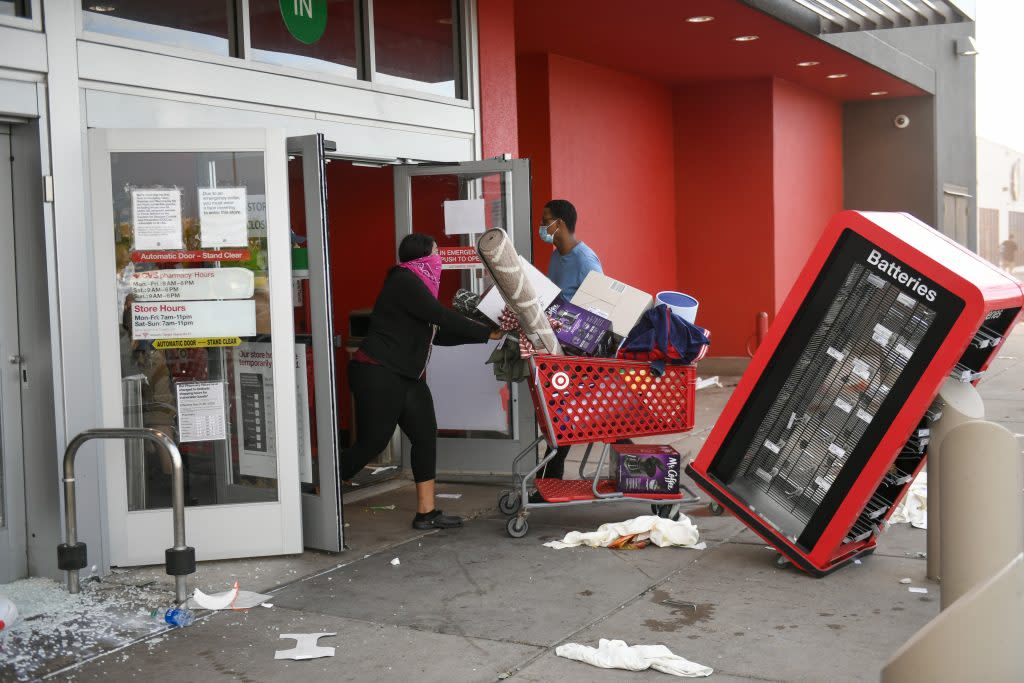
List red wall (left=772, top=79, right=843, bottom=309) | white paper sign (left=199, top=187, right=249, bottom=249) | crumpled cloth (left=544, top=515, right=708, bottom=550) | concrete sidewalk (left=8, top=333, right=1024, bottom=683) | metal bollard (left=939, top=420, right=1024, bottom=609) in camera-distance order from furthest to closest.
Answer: red wall (left=772, top=79, right=843, bottom=309)
crumpled cloth (left=544, top=515, right=708, bottom=550)
white paper sign (left=199, top=187, right=249, bottom=249)
concrete sidewalk (left=8, top=333, right=1024, bottom=683)
metal bollard (left=939, top=420, right=1024, bottom=609)

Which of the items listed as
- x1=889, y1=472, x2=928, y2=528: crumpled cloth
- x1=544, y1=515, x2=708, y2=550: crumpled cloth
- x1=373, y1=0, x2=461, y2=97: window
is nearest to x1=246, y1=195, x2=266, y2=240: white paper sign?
x1=373, y1=0, x2=461, y2=97: window

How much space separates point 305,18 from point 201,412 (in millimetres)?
2585

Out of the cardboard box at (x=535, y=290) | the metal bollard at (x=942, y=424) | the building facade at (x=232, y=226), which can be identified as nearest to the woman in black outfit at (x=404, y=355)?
the cardboard box at (x=535, y=290)

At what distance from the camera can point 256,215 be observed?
5.61 meters

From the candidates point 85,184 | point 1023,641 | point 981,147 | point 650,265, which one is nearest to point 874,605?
point 1023,641

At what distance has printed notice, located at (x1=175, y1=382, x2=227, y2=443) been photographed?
222 inches

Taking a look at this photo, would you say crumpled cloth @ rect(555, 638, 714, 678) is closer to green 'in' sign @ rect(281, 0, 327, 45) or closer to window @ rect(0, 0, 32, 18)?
window @ rect(0, 0, 32, 18)

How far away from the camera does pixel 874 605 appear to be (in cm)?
477

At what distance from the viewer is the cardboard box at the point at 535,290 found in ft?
19.7

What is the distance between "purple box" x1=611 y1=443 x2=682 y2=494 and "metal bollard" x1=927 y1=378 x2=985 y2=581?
1416mm

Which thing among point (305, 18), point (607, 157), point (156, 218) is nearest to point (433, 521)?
point (156, 218)

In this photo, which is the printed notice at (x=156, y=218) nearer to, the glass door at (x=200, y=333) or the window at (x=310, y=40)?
the glass door at (x=200, y=333)

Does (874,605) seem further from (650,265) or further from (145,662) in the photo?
(650,265)

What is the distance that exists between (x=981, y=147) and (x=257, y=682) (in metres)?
30.9
